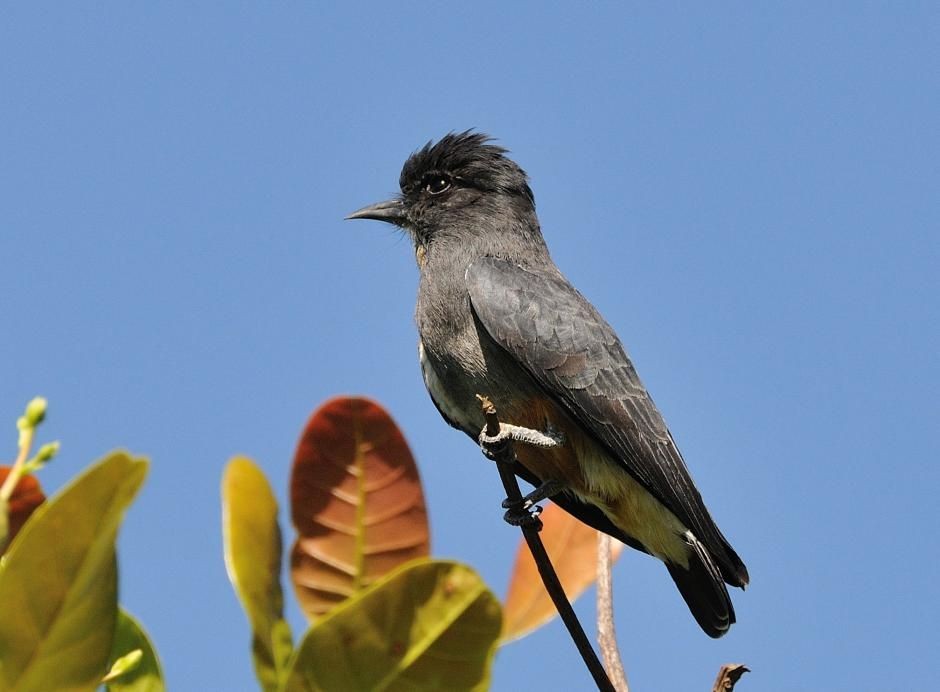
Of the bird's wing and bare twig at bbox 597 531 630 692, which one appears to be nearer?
bare twig at bbox 597 531 630 692

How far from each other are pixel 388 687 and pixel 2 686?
0.61m

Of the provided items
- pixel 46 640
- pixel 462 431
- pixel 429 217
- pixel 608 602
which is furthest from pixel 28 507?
pixel 429 217

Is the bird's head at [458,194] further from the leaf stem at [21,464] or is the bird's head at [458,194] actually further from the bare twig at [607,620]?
the leaf stem at [21,464]

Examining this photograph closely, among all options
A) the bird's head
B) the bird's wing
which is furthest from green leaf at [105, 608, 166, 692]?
the bird's head

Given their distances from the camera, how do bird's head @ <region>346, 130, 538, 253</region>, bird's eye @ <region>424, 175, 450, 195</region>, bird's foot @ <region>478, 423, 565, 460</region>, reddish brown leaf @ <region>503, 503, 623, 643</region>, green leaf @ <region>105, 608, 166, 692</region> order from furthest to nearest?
bird's eye @ <region>424, 175, 450, 195</region> → bird's head @ <region>346, 130, 538, 253</region> → bird's foot @ <region>478, 423, 565, 460</region> → reddish brown leaf @ <region>503, 503, 623, 643</region> → green leaf @ <region>105, 608, 166, 692</region>

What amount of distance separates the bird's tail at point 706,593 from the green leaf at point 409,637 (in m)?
3.41

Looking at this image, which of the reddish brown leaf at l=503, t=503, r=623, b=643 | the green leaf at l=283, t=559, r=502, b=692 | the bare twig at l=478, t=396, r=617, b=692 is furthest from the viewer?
the reddish brown leaf at l=503, t=503, r=623, b=643

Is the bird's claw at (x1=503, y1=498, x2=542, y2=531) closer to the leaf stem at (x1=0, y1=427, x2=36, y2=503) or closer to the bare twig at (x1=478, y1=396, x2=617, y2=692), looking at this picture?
the bare twig at (x1=478, y1=396, x2=617, y2=692)

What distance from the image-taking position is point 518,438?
196 inches

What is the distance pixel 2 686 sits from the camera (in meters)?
1.79

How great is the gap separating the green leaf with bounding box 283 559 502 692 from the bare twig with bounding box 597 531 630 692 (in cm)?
119

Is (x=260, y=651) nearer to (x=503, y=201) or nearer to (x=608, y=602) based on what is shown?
(x=608, y=602)

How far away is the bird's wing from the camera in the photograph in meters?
5.25

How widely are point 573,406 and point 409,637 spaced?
132 inches
